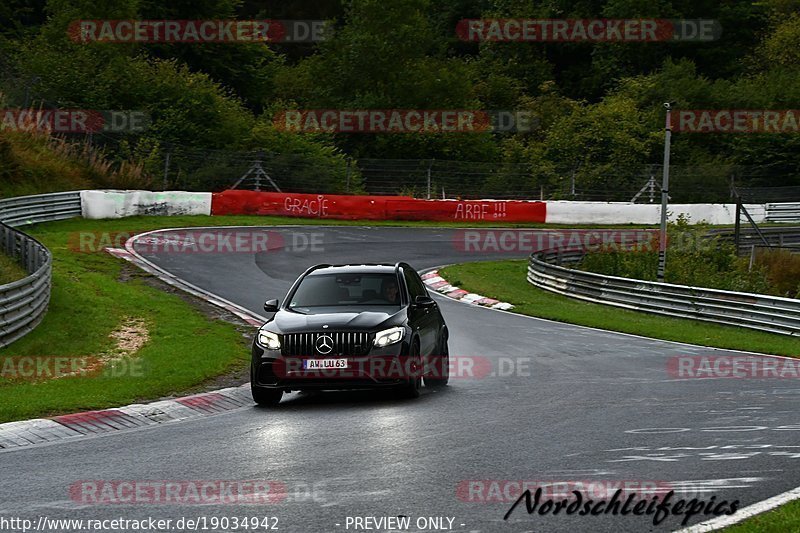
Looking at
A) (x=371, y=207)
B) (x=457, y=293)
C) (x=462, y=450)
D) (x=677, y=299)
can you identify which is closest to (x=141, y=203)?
(x=371, y=207)

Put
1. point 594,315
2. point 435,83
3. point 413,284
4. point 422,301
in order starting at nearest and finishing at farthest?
point 422,301 → point 413,284 → point 594,315 → point 435,83

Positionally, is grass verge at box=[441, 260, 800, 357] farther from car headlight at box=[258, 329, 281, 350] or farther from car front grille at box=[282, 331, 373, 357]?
car headlight at box=[258, 329, 281, 350]

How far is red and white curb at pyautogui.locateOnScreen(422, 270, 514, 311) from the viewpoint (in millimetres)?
27781

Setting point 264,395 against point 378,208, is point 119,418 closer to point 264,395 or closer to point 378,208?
point 264,395

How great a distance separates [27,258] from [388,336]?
1306 centimetres

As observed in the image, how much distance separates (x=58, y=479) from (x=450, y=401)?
5.71 meters

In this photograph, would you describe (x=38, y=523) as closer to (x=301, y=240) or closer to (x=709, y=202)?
(x=301, y=240)

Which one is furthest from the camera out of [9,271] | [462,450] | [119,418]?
[9,271]

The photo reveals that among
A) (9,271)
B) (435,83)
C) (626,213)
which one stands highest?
(435,83)

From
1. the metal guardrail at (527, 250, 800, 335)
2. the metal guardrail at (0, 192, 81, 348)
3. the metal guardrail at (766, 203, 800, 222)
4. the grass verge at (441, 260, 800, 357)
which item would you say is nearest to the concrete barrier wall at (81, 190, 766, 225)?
the metal guardrail at (0, 192, 81, 348)

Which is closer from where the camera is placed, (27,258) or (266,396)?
(266,396)

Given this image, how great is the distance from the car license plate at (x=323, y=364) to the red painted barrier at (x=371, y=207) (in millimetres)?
28551

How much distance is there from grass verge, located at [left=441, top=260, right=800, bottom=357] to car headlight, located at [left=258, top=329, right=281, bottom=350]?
11.3m

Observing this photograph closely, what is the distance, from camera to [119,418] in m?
12.7
